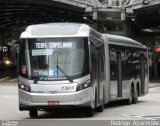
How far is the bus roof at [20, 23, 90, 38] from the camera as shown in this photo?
57.2 ft

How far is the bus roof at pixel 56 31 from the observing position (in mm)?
17438

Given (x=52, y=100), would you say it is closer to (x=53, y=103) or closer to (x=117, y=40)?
(x=53, y=103)

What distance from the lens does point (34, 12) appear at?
6644cm

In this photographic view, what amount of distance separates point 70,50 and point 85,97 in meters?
1.43

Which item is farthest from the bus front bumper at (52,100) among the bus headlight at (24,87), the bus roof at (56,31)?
the bus roof at (56,31)

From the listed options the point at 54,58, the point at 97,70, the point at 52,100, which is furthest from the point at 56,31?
the point at 97,70

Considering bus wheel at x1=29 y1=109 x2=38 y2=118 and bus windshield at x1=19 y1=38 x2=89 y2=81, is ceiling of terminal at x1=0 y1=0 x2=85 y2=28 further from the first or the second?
bus windshield at x1=19 y1=38 x2=89 y2=81

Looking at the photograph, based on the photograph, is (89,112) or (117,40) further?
(117,40)

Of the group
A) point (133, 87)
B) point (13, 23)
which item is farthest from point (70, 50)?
point (13, 23)

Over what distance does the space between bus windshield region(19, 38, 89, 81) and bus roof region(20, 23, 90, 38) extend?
14 cm

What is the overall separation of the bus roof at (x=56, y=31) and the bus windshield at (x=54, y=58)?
143 millimetres

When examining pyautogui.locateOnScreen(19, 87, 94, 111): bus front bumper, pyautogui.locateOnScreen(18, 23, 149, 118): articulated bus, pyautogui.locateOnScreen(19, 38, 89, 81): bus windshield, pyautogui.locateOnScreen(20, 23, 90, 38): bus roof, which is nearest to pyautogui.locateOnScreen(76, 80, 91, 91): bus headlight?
pyautogui.locateOnScreen(18, 23, 149, 118): articulated bus

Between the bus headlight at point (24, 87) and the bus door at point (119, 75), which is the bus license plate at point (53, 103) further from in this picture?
the bus door at point (119, 75)

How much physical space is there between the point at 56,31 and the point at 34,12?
1941 inches
